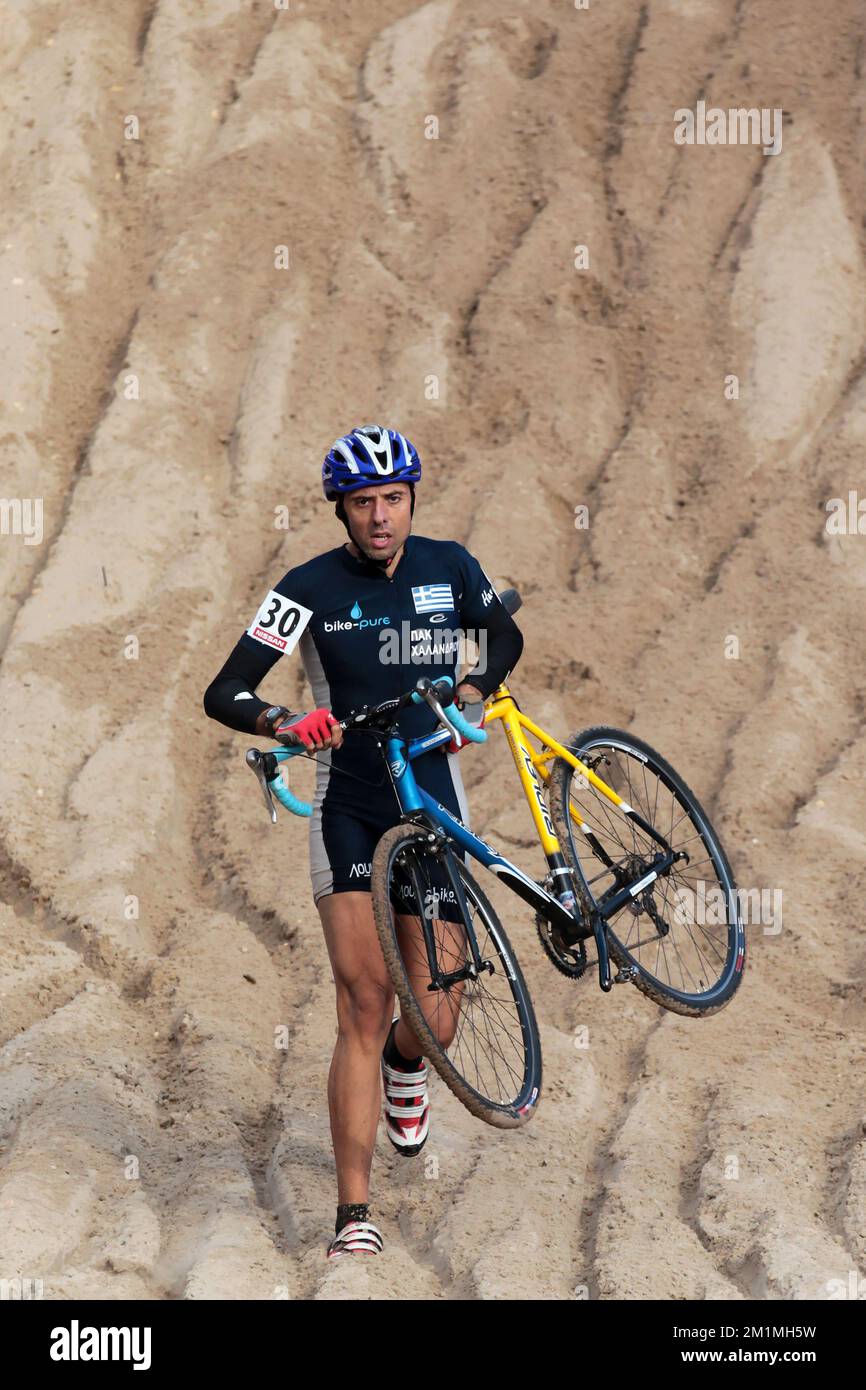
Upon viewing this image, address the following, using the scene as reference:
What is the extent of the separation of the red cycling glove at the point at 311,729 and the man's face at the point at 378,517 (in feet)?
2.61

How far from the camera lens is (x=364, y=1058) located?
6.18 m

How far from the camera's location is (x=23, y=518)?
11.7 meters

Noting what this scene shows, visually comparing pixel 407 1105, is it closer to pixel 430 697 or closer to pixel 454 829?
pixel 454 829

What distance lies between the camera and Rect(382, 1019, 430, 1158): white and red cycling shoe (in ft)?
21.8

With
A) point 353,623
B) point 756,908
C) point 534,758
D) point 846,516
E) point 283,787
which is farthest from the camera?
point 846,516

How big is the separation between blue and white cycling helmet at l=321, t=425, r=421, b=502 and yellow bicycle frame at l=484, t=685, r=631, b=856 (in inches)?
36.2

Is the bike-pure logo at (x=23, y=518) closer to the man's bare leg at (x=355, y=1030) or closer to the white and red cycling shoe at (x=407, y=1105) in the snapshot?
the white and red cycling shoe at (x=407, y=1105)

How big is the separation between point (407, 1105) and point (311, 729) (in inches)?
69.4

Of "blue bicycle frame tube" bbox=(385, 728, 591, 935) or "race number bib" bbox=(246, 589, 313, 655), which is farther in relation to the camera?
"race number bib" bbox=(246, 589, 313, 655)

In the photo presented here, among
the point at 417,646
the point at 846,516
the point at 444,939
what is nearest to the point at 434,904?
the point at 444,939

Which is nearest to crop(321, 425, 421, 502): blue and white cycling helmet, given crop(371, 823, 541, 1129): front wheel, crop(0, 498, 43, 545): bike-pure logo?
crop(371, 823, 541, 1129): front wheel

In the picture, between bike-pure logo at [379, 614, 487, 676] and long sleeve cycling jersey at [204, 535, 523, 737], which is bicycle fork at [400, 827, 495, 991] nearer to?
long sleeve cycling jersey at [204, 535, 523, 737]

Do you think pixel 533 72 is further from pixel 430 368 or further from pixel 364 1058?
pixel 364 1058

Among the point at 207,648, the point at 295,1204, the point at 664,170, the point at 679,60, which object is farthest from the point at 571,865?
the point at 679,60
